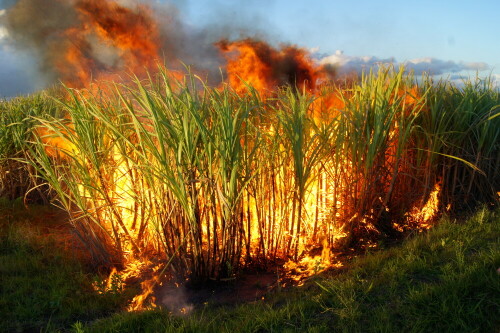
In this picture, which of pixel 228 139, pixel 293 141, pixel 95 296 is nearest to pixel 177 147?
pixel 228 139

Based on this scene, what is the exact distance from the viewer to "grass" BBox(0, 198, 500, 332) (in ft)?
7.77

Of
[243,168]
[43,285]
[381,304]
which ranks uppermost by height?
[243,168]

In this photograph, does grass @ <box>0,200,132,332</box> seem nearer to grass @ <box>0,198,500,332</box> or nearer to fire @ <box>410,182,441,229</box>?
grass @ <box>0,198,500,332</box>

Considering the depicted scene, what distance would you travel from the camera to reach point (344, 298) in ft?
8.40

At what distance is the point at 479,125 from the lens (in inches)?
172

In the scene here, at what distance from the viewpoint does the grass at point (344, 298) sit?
2.37 m

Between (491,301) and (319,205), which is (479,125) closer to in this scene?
(319,205)

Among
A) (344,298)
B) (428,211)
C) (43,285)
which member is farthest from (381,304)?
(43,285)

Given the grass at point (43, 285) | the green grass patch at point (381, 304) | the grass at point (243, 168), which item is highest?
the grass at point (243, 168)

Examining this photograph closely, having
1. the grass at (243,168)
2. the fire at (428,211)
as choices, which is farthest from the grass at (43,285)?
the fire at (428,211)

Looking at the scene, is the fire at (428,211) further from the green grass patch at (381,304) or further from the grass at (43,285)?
the grass at (43,285)

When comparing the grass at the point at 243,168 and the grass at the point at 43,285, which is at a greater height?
the grass at the point at 243,168

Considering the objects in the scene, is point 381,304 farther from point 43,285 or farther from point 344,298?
point 43,285

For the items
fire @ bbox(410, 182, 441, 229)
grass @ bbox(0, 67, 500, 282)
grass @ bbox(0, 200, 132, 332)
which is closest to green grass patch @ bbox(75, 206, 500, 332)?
grass @ bbox(0, 200, 132, 332)
